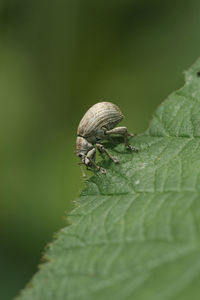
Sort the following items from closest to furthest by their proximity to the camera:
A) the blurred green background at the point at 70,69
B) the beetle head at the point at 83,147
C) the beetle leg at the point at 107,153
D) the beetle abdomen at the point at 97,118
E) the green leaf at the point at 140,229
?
1. the green leaf at the point at 140,229
2. the beetle leg at the point at 107,153
3. the beetle abdomen at the point at 97,118
4. the beetle head at the point at 83,147
5. the blurred green background at the point at 70,69

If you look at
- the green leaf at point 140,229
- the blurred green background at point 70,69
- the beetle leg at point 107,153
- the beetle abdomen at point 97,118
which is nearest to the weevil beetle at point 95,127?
the beetle abdomen at point 97,118

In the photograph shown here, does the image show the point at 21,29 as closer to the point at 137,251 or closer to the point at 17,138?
the point at 17,138

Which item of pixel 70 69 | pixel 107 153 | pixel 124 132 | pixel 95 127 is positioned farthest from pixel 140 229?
pixel 70 69

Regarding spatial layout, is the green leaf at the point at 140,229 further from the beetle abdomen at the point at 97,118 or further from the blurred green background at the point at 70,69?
the blurred green background at the point at 70,69

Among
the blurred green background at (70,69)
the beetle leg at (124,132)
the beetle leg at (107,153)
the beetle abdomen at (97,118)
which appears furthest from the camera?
the blurred green background at (70,69)

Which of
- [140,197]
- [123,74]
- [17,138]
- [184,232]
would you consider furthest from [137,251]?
[123,74]

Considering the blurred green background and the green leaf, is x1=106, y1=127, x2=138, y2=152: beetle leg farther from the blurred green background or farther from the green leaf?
the blurred green background
